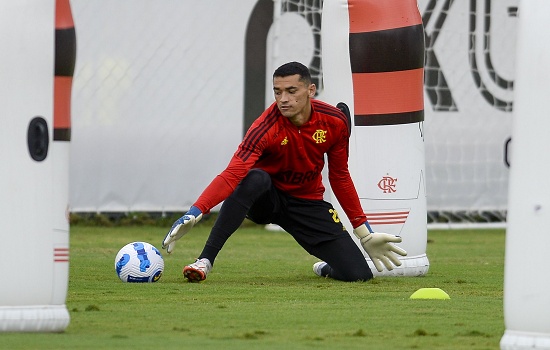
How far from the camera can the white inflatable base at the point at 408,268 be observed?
7289 mm

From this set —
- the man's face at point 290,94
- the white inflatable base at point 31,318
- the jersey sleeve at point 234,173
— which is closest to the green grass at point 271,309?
the white inflatable base at point 31,318

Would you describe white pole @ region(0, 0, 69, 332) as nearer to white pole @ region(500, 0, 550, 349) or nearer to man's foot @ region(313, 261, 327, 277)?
white pole @ region(500, 0, 550, 349)

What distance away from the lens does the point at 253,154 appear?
21.4 feet

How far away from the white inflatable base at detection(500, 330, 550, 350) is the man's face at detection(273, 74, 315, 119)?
9.25 feet

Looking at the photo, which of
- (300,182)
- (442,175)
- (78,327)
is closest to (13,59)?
(78,327)

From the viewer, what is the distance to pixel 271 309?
208 inches

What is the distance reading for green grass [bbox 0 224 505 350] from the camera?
4.24 meters

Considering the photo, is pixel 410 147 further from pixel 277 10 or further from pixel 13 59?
pixel 277 10

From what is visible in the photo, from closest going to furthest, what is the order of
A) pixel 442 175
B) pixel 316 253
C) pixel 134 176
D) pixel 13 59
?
pixel 13 59 < pixel 316 253 < pixel 134 176 < pixel 442 175

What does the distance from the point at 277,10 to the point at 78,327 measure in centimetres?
772

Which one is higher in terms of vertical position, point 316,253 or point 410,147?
point 410,147

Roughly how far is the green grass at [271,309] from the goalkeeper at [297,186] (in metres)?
0.19

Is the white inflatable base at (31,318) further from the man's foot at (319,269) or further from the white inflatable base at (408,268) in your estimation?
the white inflatable base at (408,268)

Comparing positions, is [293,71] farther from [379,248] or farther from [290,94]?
[379,248]
